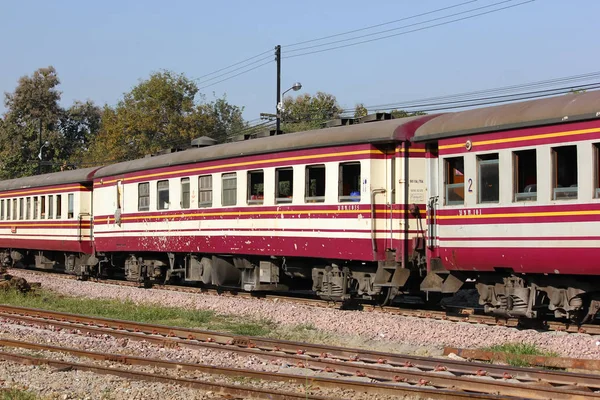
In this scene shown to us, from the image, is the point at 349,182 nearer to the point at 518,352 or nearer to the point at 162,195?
the point at 518,352

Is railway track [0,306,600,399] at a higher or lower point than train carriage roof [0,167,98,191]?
lower

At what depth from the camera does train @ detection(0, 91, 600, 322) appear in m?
12.4

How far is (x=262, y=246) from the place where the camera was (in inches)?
719

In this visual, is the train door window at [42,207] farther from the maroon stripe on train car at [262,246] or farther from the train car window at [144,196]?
the train car window at [144,196]

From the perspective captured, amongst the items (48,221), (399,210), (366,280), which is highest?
(399,210)

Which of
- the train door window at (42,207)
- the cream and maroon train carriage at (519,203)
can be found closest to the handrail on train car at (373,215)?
the cream and maroon train carriage at (519,203)

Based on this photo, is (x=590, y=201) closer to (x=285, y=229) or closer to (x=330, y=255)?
(x=330, y=255)

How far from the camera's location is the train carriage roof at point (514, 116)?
1195 cm

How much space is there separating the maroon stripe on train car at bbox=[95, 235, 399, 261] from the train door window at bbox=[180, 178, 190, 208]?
896 millimetres

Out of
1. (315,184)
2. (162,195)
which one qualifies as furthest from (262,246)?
(162,195)

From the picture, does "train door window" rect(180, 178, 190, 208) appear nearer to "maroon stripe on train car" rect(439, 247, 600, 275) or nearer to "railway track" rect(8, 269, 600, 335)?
"railway track" rect(8, 269, 600, 335)

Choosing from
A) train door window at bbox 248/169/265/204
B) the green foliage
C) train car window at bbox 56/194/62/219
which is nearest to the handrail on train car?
train door window at bbox 248/169/265/204

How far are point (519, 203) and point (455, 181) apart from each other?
5.17 feet

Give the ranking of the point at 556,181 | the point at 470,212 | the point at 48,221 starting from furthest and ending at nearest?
the point at 48,221 < the point at 470,212 < the point at 556,181
